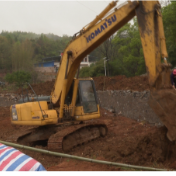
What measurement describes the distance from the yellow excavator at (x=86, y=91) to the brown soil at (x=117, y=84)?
78.4 inches

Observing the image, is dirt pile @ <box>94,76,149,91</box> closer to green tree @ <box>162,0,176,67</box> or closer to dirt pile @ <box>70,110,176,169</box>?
green tree @ <box>162,0,176,67</box>

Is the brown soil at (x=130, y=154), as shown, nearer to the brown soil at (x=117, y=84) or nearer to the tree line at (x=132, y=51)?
the brown soil at (x=117, y=84)

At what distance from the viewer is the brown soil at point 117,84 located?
14143 mm

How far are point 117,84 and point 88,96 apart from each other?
8954 mm

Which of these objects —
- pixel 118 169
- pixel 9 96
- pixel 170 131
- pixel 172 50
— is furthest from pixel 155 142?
pixel 9 96

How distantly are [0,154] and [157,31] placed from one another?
4.09m

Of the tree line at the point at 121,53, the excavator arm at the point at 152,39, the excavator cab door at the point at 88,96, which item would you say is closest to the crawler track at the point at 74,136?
the excavator cab door at the point at 88,96

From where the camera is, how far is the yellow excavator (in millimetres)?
5035

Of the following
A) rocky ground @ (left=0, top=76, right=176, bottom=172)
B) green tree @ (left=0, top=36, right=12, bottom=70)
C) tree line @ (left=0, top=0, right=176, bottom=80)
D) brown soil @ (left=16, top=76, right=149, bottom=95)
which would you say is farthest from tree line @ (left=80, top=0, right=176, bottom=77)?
green tree @ (left=0, top=36, right=12, bottom=70)

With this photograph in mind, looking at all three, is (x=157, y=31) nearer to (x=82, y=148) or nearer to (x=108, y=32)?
(x=108, y=32)

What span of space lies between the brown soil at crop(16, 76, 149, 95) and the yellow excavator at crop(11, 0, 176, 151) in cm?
199

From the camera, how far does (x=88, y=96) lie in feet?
25.7

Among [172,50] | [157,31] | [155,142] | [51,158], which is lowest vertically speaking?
[51,158]

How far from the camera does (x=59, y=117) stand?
7.48 metres
